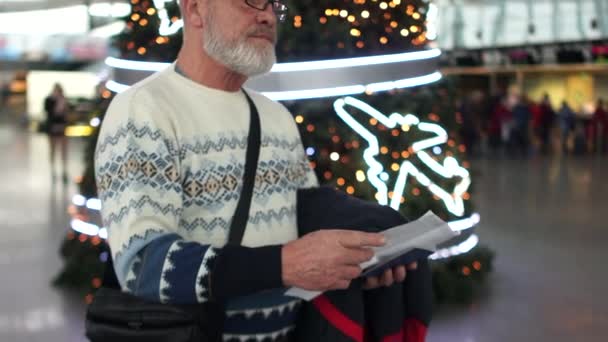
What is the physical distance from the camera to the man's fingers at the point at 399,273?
200cm

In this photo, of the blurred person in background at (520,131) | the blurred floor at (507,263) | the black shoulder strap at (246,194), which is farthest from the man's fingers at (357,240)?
the blurred person in background at (520,131)

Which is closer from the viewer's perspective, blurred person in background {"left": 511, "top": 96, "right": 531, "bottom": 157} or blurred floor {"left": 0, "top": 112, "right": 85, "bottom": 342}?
blurred floor {"left": 0, "top": 112, "right": 85, "bottom": 342}

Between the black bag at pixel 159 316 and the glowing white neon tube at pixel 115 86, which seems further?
the glowing white neon tube at pixel 115 86

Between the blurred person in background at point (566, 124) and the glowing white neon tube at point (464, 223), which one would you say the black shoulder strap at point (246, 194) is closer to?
the glowing white neon tube at point (464, 223)

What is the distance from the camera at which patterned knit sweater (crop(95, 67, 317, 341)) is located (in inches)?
67.6

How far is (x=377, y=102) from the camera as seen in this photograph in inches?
220

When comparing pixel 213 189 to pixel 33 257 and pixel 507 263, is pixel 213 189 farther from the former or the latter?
pixel 33 257

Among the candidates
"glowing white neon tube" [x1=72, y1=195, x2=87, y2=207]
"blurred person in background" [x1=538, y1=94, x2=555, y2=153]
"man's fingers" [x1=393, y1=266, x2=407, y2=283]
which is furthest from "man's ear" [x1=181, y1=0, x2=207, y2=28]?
"blurred person in background" [x1=538, y1=94, x2=555, y2=153]

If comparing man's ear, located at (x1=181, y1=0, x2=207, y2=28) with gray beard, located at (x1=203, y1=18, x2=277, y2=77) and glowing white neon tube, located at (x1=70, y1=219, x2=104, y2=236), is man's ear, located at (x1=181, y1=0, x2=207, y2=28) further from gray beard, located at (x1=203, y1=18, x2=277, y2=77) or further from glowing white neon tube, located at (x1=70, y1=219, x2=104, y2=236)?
glowing white neon tube, located at (x1=70, y1=219, x2=104, y2=236)

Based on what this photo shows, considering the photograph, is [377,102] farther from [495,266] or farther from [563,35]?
[563,35]

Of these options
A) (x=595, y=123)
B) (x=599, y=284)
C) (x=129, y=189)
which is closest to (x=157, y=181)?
(x=129, y=189)

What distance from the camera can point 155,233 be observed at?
1.74m

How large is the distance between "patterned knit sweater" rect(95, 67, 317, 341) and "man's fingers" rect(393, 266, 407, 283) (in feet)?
0.75

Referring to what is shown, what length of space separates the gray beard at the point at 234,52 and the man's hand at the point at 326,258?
1.35ft
